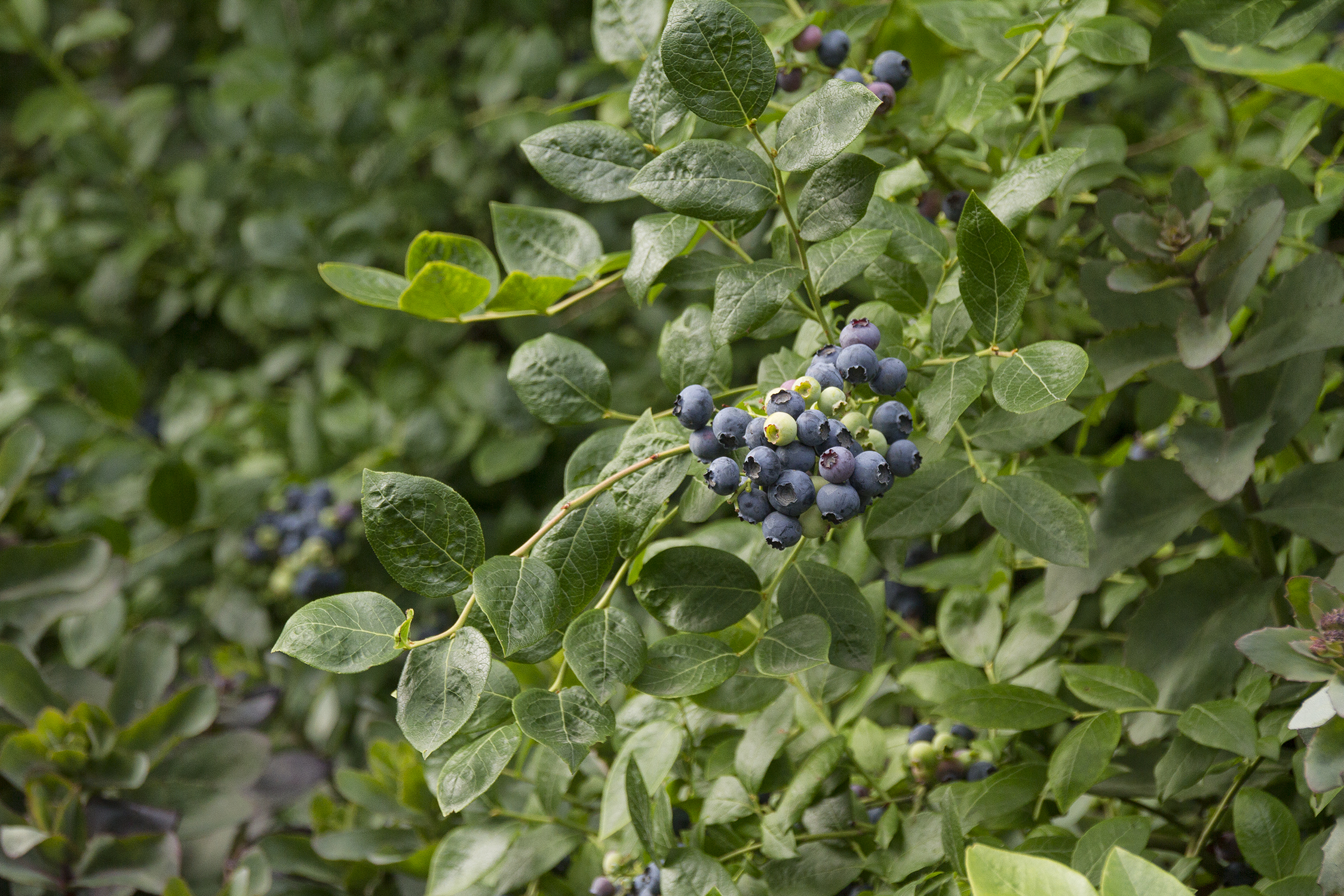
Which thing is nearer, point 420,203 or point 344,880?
point 344,880

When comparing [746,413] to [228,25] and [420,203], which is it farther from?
[228,25]

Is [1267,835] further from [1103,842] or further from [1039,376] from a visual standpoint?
[1039,376]

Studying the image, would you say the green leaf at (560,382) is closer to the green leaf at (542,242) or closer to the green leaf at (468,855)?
the green leaf at (542,242)

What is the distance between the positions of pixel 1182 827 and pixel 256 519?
1261mm

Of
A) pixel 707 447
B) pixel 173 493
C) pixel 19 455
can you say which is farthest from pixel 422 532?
pixel 173 493

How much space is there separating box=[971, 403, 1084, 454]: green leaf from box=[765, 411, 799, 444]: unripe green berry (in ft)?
0.62

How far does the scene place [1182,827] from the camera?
0.79 meters

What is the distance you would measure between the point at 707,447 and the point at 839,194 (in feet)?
0.57

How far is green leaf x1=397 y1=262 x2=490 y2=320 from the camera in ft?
2.31

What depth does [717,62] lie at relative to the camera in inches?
23.2

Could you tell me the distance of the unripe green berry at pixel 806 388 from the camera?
0.58 m

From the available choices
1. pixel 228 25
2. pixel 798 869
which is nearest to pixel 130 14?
pixel 228 25

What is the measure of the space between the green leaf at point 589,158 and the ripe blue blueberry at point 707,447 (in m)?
0.19

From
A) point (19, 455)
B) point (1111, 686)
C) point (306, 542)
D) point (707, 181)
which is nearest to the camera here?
point (707, 181)
